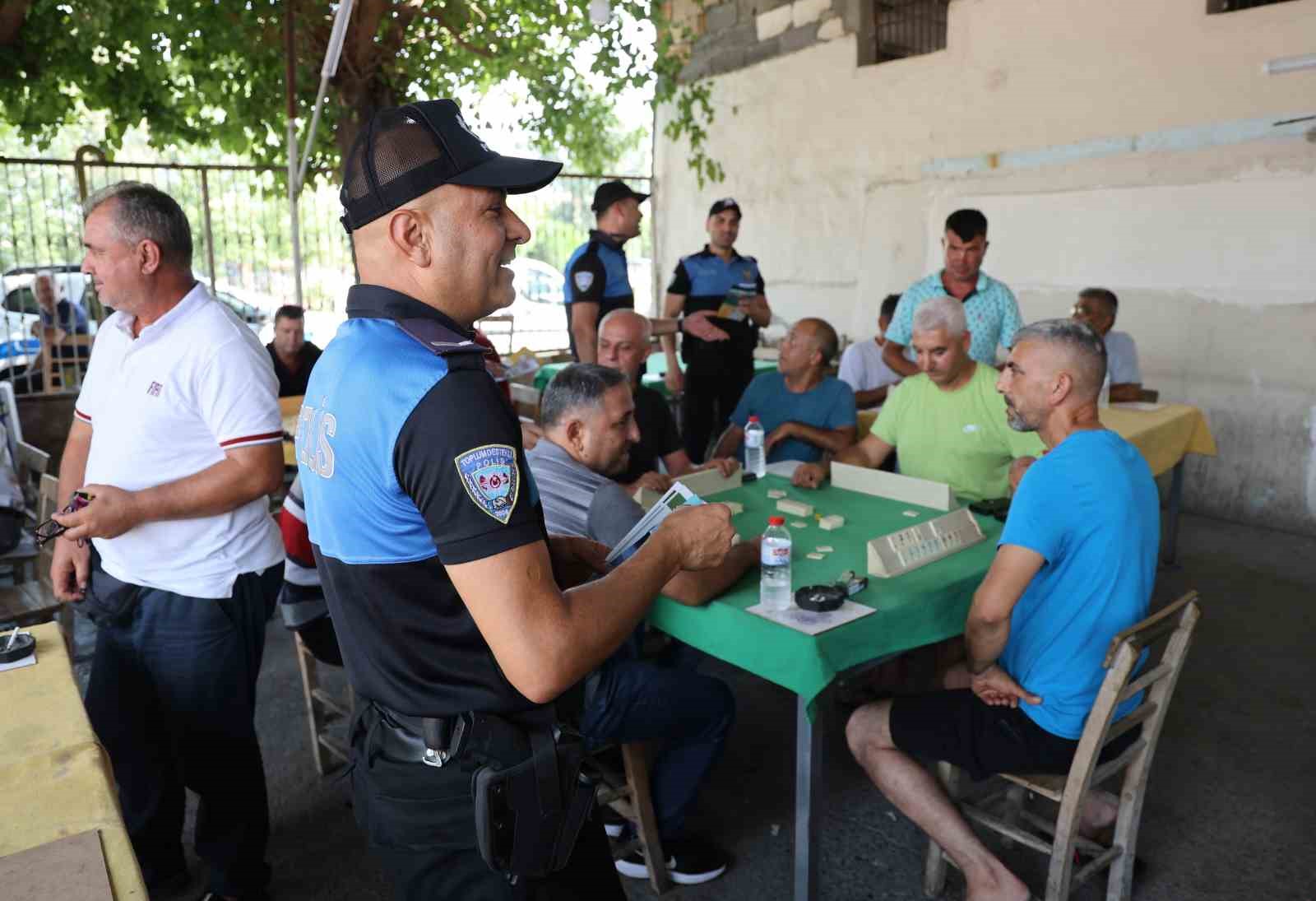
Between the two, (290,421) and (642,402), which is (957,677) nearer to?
(642,402)

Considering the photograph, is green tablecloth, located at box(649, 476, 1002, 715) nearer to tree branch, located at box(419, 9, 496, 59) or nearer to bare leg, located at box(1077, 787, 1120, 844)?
bare leg, located at box(1077, 787, 1120, 844)

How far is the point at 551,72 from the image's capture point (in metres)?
7.25

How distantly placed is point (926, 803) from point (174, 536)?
→ 1.96m

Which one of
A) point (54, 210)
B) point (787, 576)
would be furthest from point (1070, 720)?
point (54, 210)

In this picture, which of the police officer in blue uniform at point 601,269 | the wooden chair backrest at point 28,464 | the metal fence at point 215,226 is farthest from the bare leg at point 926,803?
the metal fence at point 215,226

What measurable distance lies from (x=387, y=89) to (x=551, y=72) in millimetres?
1323

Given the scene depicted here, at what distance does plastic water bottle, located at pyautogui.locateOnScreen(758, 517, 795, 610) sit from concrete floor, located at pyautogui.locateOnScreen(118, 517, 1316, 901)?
43 cm

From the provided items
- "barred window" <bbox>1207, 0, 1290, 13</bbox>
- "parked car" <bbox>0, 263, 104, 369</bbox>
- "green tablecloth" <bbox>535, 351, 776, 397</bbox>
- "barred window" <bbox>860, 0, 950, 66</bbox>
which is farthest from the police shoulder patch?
"parked car" <bbox>0, 263, 104, 369</bbox>

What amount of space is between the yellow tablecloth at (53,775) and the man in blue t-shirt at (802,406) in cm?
310

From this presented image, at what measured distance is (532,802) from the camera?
1.38 m

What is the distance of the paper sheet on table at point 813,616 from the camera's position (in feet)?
7.16

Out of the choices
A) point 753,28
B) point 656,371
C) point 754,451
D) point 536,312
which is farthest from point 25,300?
point 754,451

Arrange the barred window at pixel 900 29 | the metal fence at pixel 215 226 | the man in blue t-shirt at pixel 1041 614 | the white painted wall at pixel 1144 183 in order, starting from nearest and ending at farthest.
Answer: the man in blue t-shirt at pixel 1041 614, the white painted wall at pixel 1144 183, the metal fence at pixel 215 226, the barred window at pixel 900 29

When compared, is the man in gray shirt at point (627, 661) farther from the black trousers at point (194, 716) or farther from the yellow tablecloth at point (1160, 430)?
the yellow tablecloth at point (1160, 430)
